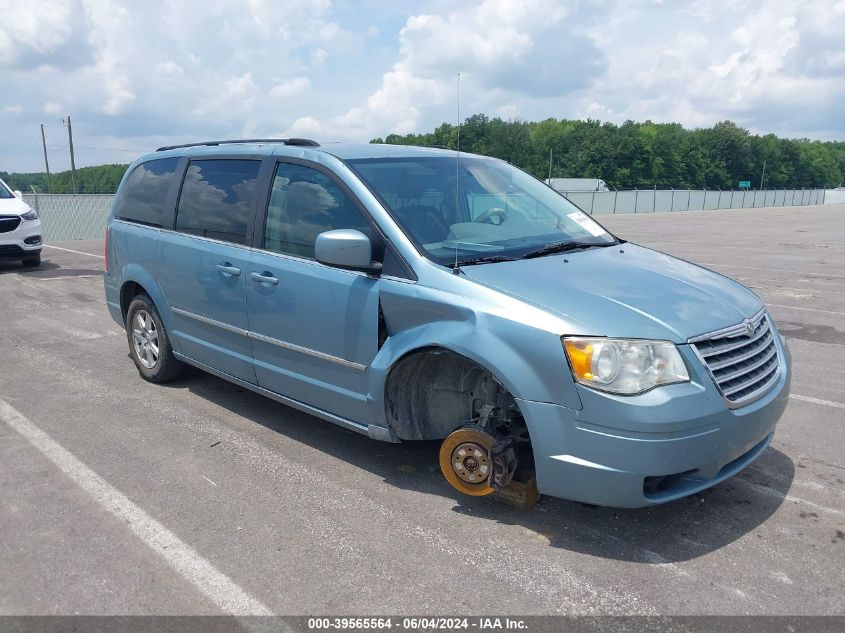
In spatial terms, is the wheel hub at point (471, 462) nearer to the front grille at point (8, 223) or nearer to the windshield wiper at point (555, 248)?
the windshield wiper at point (555, 248)

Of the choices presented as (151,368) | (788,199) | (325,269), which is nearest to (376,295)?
(325,269)

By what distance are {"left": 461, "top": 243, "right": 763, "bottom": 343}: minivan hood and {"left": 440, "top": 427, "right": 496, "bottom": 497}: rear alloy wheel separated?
2.44ft

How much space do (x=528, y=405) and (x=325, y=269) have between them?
147 cm

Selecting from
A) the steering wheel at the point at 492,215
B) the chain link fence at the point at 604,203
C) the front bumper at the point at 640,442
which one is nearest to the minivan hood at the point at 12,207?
the chain link fence at the point at 604,203

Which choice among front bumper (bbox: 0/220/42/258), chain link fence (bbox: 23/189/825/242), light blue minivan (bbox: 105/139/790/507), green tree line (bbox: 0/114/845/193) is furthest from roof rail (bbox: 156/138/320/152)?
green tree line (bbox: 0/114/845/193)

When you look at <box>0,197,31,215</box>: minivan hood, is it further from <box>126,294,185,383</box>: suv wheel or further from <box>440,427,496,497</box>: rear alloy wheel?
<box>440,427,496,497</box>: rear alloy wheel

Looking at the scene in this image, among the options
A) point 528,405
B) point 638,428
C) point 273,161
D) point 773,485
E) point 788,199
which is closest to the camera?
point 638,428

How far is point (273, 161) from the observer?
4.41 meters

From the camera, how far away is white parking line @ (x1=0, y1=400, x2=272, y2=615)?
2848 mm

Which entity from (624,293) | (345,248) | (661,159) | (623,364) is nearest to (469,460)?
(623,364)

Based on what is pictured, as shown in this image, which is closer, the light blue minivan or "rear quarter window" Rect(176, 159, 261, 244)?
the light blue minivan

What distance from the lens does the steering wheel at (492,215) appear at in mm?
4113

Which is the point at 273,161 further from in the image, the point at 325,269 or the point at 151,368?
the point at 151,368

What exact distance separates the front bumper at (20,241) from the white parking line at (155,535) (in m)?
9.11
